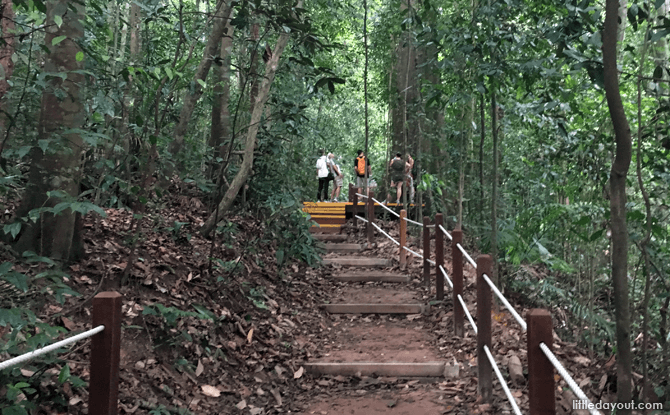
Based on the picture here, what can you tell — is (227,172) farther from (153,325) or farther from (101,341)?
(101,341)

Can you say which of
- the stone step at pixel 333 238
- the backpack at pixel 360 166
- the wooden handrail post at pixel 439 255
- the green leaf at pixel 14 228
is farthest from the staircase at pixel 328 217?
the green leaf at pixel 14 228

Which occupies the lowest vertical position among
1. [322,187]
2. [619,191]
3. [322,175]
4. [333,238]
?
[333,238]

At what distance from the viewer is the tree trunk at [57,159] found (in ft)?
13.9

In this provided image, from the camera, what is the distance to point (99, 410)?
2.52 metres

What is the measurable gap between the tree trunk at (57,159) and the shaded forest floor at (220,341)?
9.2 inches

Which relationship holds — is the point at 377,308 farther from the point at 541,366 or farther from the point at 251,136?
the point at 541,366

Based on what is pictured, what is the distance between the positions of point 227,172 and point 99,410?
21.3 ft

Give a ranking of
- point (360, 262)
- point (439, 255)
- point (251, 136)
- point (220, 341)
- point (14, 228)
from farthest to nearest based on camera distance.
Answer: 1. point (360, 262)
2. point (251, 136)
3. point (439, 255)
4. point (220, 341)
5. point (14, 228)

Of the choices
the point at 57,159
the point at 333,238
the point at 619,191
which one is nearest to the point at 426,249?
the point at 333,238

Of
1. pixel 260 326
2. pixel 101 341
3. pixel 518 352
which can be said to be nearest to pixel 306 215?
pixel 260 326

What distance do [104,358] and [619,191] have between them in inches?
99.5

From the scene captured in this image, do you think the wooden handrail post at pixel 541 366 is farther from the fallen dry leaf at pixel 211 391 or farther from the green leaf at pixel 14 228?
the green leaf at pixel 14 228

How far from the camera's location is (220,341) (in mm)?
5203

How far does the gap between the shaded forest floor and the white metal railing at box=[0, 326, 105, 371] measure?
3.11ft
